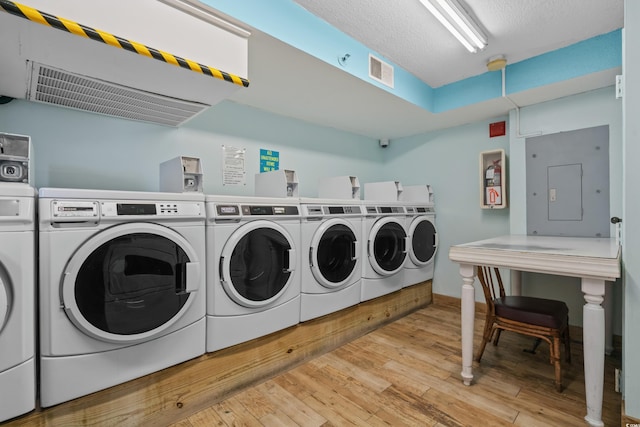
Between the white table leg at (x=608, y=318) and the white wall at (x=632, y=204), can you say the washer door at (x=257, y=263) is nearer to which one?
the white wall at (x=632, y=204)

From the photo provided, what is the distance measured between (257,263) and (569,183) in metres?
2.87

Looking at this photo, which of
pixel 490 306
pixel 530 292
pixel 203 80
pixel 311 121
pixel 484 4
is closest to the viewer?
pixel 203 80

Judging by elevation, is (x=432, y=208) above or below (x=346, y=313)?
above

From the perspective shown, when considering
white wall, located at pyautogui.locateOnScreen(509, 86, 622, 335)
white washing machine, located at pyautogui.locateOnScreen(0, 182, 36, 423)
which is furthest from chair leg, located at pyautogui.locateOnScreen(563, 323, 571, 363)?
white washing machine, located at pyautogui.locateOnScreen(0, 182, 36, 423)

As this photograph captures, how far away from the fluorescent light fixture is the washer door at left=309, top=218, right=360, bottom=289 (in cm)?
152

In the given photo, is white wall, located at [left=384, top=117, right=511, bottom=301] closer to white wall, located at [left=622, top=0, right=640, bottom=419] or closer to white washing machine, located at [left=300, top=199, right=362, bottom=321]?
white washing machine, located at [left=300, top=199, right=362, bottom=321]

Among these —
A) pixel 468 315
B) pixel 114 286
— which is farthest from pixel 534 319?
pixel 114 286

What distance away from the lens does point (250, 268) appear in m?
1.88

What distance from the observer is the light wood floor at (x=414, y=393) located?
1621 millimetres

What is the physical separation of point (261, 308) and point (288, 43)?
1.66m

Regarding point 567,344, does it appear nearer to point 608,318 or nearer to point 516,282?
point 608,318

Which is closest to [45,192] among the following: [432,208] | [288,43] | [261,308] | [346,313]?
[261,308]

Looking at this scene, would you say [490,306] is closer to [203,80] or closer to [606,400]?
[606,400]

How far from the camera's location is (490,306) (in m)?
2.07
